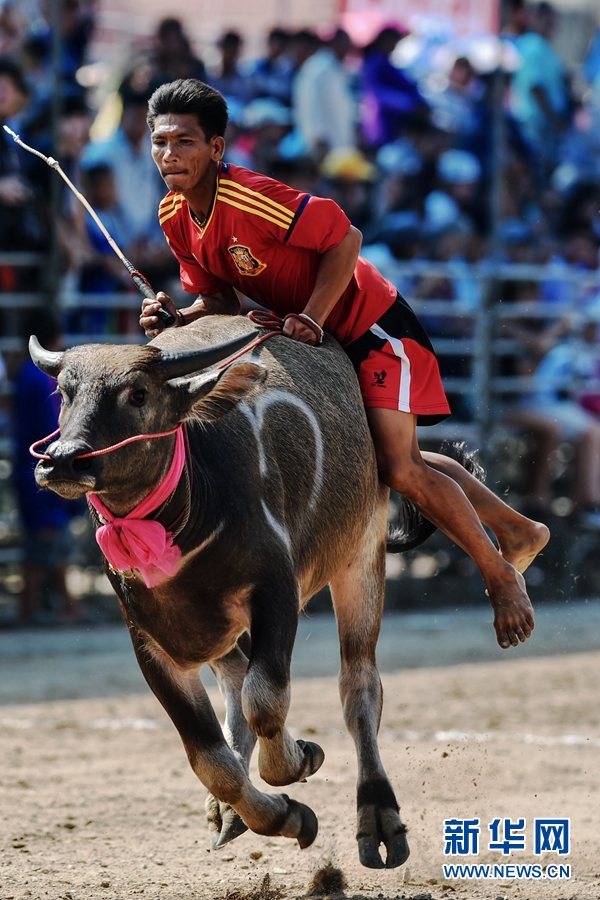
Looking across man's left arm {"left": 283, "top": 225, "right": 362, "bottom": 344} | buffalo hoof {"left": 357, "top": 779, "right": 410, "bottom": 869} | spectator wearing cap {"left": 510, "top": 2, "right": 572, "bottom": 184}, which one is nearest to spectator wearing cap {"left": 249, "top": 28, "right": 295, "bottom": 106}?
spectator wearing cap {"left": 510, "top": 2, "right": 572, "bottom": 184}

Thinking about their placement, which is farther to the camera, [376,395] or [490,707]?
[490,707]

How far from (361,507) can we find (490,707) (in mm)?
3159

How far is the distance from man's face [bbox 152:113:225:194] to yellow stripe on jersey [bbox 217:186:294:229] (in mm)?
102

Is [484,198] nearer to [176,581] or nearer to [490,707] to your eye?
[490,707]

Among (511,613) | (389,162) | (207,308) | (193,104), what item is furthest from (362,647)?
(389,162)

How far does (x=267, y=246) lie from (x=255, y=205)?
17 cm

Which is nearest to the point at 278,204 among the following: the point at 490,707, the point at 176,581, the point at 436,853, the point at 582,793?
the point at 176,581

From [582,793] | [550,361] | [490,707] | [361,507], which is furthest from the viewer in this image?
[550,361]

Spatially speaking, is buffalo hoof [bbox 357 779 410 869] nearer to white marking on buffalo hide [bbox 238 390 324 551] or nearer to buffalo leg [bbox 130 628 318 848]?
buffalo leg [bbox 130 628 318 848]

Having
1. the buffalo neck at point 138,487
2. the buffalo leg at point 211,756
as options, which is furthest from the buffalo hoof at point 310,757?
the buffalo neck at point 138,487

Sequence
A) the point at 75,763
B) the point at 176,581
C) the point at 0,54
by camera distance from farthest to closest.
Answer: the point at 0,54 → the point at 75,763 → the point at 176,581

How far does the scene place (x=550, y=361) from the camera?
37.1ft

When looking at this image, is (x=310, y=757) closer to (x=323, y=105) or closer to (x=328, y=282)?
(x=328, y=282)

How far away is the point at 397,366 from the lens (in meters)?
5.16
